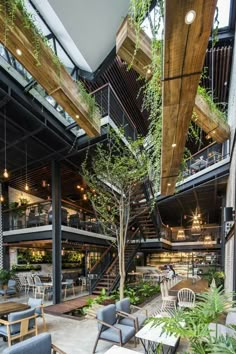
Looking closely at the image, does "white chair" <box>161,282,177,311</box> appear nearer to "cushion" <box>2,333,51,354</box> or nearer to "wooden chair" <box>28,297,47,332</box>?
"wooden chair" <box>28,297,47,332</box>

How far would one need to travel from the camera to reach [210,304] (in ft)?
8.03

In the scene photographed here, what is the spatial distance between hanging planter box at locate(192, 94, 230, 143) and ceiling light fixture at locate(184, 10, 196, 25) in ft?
9.17

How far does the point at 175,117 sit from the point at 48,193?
41.4 ft

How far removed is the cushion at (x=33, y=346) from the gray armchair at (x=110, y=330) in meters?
1.38

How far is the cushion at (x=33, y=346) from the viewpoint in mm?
2591

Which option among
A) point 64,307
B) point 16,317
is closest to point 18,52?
point 16,317

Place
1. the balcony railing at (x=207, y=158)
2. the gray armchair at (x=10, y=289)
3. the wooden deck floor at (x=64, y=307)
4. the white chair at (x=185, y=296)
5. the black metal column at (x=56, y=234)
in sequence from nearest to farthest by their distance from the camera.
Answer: the white chair at (x=185, y=296) < the wooden deck floor at (x=64, y=307) < the black metal column at (x=56, y=234) < the balcony railing at (x=207, y=158) < the gray armchair at (x=10, y=289)

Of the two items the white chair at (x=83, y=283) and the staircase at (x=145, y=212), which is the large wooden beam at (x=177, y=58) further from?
the white chair at (x=83, y=283)

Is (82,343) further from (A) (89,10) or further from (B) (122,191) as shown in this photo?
(A) (89,10)

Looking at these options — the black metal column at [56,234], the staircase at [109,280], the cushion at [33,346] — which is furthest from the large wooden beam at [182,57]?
the staircase at [109,280]

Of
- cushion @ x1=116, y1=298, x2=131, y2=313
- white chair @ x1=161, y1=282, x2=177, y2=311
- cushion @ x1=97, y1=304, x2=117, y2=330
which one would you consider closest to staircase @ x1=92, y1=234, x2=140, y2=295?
white chair @ x1=161, y1=282, x2=177, y2=311

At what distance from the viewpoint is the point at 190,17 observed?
1.64m

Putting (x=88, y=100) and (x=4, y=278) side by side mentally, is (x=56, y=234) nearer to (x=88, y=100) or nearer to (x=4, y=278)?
(x=4, y=278)

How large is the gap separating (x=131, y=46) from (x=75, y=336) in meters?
5.54
